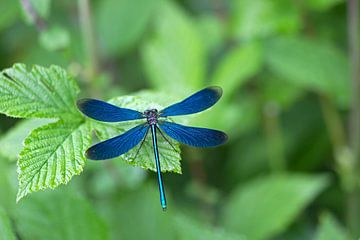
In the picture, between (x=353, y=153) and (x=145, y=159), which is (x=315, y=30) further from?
(x=145, y=159)

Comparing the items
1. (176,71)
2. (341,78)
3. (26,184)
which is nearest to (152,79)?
(176,71)

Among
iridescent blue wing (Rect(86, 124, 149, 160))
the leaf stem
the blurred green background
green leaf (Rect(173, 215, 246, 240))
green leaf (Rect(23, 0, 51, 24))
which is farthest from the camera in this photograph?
the leaf stem

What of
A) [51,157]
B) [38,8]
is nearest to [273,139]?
[38,8]

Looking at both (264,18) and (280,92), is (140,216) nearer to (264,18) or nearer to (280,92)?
(280,92)

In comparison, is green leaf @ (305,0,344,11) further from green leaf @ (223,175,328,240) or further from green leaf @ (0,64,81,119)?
green leaf @ (0,64,81,119)

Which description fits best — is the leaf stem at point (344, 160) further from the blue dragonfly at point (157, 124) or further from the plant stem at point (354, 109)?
the blue dragonfly at point (157, 124)

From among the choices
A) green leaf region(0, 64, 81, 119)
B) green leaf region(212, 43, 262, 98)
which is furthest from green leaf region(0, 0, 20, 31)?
green leaf region(0, 64, 81, 119)
